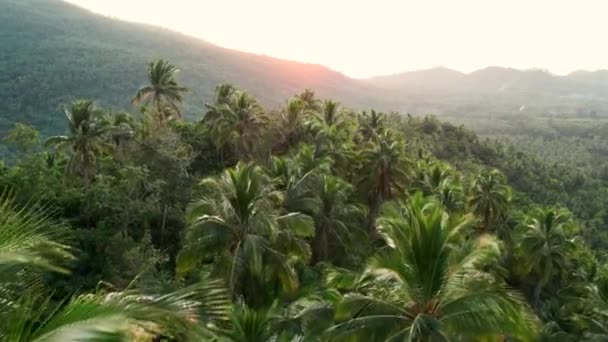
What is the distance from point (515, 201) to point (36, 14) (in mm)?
163308

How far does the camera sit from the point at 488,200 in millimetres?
42156

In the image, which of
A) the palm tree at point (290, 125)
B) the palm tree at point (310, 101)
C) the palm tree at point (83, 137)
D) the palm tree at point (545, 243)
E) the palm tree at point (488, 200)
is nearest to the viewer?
the palm tree at point (545, 243)

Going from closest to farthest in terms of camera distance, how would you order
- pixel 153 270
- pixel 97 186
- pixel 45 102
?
1. pixel 153 270
2. pixel 97 186
3. pixel 45 102

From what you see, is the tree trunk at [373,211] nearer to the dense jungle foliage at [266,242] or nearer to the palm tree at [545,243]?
the dense jungle foliage at [266,242]

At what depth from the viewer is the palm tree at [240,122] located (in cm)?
4434

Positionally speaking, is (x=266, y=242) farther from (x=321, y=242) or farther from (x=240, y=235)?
(x=321, y=242)

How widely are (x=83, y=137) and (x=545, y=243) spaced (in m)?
29.2

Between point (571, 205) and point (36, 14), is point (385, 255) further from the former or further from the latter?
point (36, 14)

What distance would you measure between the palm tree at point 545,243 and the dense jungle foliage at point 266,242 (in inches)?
4.3

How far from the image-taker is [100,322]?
14.6ft

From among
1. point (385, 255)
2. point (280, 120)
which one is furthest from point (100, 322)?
point (280, 120)

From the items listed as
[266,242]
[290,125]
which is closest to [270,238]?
[266,242]

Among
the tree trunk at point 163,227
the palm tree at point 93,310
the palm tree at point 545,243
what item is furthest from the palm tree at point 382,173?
the palm tree at point 93,310

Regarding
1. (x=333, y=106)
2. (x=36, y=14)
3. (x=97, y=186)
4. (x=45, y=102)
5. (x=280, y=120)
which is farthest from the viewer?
(x=36, y=14)
